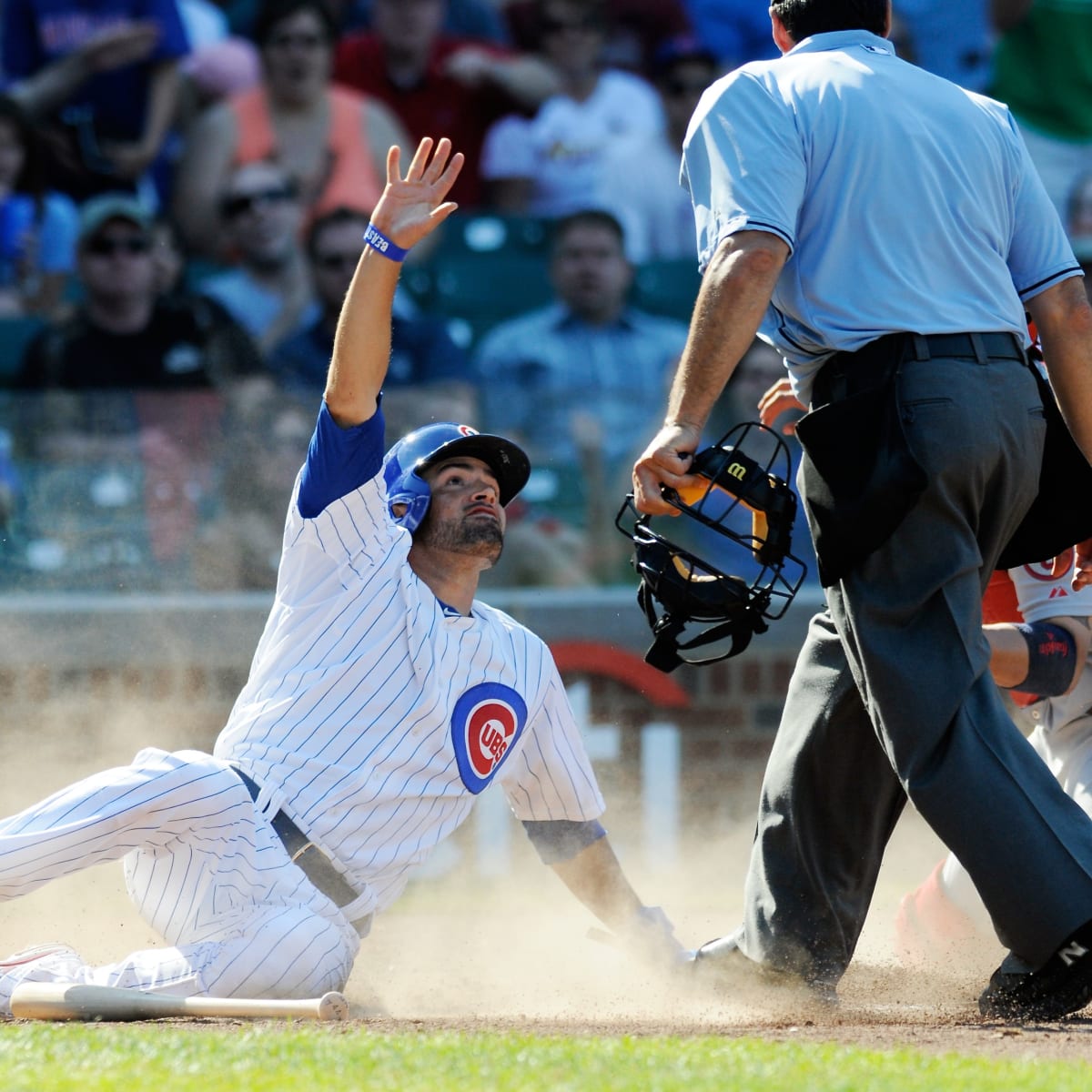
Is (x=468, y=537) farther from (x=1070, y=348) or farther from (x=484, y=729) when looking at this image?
(x=1070, y=348)

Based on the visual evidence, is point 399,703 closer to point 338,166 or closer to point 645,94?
point 338,166

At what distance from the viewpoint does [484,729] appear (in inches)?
151

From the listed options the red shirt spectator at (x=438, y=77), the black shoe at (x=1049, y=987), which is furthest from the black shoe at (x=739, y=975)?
the red shirt spectator at (x=438, y=77)

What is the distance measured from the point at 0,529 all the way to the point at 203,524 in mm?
908

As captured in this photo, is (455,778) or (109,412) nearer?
(455,778)

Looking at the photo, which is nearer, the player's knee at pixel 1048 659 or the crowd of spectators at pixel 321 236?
the player's knee at pixel 1048 659

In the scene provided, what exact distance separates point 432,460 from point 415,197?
824mm

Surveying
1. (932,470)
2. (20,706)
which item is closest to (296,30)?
(20,706)

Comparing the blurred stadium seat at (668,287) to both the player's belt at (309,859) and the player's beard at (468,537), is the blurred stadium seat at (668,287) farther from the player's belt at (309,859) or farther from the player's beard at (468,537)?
the player's belt at (309,859)

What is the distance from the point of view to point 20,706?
22.4ft

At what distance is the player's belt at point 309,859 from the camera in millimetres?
3592

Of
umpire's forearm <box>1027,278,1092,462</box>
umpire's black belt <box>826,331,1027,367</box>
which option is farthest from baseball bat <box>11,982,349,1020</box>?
umpire's forearm <box>1027,278,1092,462</box>

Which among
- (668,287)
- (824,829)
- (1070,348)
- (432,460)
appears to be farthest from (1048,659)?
(668,287)

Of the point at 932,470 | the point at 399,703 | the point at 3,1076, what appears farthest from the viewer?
the point at 399,703
